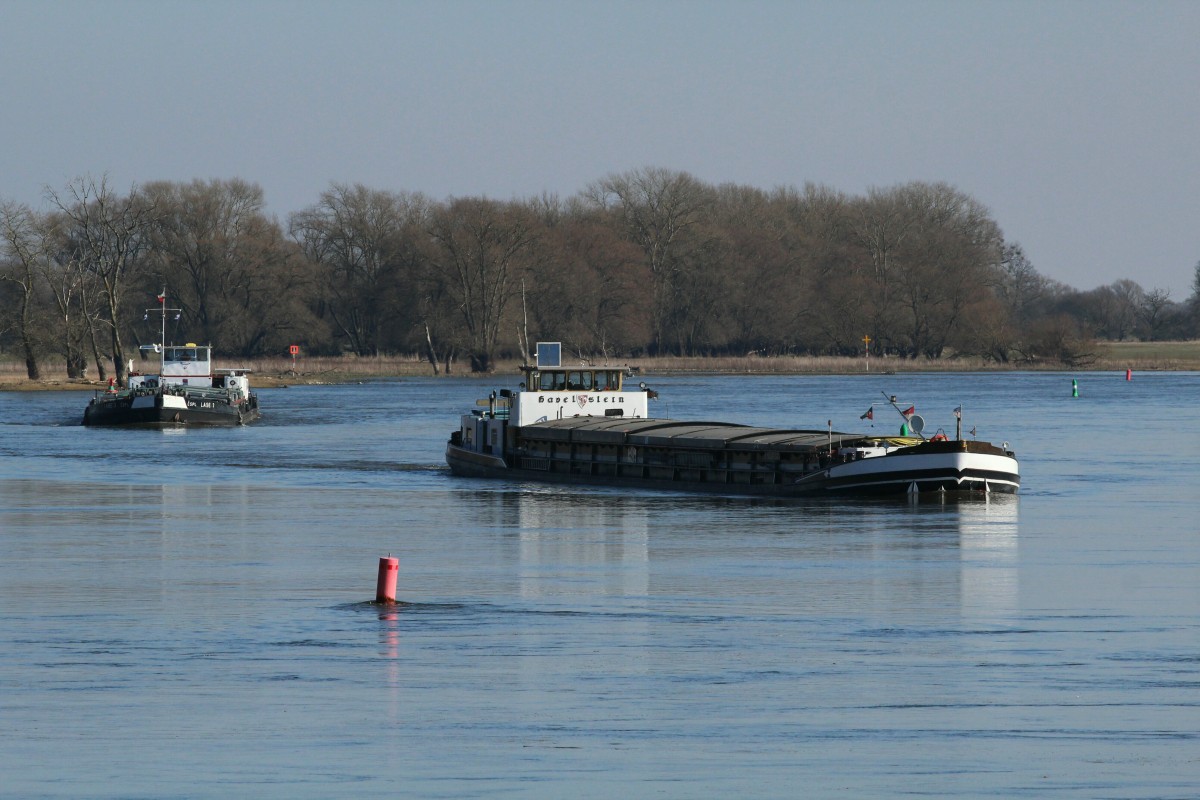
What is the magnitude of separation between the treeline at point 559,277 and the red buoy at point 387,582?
113 meters

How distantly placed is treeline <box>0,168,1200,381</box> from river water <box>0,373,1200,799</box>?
311 feet

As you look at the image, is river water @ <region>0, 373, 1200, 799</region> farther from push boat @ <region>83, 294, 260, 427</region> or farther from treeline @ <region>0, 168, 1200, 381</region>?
treeline @ <region>0, 168, 1200, 381</region>

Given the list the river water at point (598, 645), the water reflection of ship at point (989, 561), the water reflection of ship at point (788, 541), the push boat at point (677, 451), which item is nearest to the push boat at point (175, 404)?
the push boat at point (677, 451)

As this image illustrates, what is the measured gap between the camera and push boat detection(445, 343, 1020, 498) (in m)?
41.6

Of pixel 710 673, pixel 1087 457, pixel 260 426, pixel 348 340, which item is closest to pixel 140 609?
→ pixel 710 673

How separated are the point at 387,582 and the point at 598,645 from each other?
15.5 ft

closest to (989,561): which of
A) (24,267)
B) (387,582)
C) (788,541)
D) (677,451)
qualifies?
(788,541)

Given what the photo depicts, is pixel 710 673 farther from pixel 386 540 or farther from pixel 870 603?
pixel 386 540

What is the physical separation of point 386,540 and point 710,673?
54.2 ft

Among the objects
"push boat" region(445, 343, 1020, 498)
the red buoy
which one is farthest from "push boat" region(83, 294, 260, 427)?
the red buoy

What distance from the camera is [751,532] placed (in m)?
36.3

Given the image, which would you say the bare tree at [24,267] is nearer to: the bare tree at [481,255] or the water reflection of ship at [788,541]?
the bare tree at [481,255]

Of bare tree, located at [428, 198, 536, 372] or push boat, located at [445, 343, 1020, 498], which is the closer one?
push boat, located at [445, 343, 1020, 498]

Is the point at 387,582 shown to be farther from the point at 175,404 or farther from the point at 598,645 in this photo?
the point at 175,404
